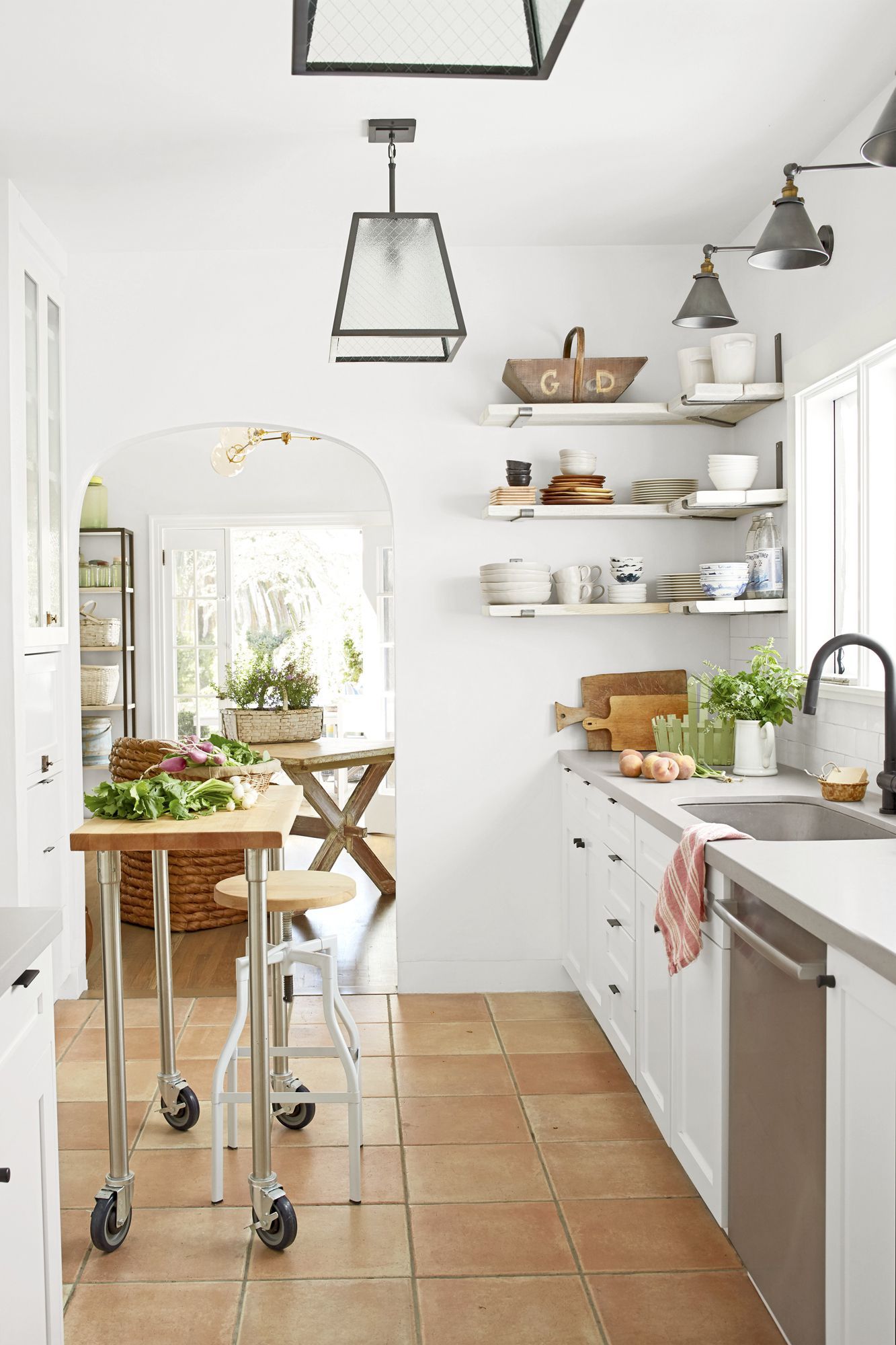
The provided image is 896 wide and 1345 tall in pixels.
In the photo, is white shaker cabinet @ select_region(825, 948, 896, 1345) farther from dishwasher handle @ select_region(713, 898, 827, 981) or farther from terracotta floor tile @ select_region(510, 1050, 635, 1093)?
terracotta floor tile @ select_region(510, 1050, 635, 1093)

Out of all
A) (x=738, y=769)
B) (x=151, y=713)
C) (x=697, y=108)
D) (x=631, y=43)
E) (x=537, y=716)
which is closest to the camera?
(x=631, y=43)

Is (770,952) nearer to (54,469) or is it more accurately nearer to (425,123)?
(425,123)

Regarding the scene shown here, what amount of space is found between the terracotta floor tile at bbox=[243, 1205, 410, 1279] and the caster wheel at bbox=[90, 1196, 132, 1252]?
308 mm

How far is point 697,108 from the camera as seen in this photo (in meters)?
3.06

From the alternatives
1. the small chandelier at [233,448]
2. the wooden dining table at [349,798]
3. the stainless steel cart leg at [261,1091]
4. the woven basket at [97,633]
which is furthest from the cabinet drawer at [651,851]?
the woven basket at [97,633]

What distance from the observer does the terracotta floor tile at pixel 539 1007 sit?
13.1 feet

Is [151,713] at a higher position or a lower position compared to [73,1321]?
higher

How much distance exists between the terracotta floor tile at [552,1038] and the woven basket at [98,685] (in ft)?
13.1

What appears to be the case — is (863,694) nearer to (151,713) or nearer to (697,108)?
(697,108)

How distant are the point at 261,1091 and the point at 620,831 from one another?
1.29 metres

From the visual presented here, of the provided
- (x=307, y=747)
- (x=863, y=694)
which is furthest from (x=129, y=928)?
(x=863, y=694)

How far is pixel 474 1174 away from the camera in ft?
9.38

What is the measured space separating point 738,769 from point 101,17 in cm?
267

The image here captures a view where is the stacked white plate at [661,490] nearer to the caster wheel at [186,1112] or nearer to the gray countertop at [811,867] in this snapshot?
the gray countertop at [811,867]
